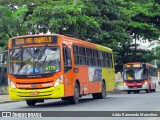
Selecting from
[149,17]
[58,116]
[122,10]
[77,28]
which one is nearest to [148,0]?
[149,17]

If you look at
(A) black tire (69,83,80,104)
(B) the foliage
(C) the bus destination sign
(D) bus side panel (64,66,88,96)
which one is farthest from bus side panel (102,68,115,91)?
(C) the bus destination sign

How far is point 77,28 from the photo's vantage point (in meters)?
34.5

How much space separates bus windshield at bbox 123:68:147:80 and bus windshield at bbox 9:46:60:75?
2231 centimetres

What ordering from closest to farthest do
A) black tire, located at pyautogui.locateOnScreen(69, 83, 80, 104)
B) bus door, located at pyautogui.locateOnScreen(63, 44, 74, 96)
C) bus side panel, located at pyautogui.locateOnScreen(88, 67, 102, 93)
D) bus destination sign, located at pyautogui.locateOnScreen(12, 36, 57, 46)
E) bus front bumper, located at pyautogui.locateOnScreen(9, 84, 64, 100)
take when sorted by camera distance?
bus front bumper, located at pyautogui.locateOnScreen(9, 84, 64, 100) → bus door, located at pyautogui.locateOnScreen(63, 44, 74, 96) → bus destination sign, located at pyautogui.locateOnScreen(12, 36, 57, 46) → black tire, located at pyautogui.locateOnScreen(69, 83, 80, 104) → bus side panel, located at pyautogui.locateOnScreen(88, 67, 102, 93)

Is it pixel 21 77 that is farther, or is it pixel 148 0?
pixel 148 0

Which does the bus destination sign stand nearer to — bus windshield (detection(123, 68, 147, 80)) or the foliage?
the foliage

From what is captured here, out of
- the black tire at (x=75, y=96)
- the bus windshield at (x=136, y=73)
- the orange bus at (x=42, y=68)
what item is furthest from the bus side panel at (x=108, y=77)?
the bus windshield at (x=136, y=73)

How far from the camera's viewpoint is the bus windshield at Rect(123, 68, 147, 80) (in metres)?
41.1

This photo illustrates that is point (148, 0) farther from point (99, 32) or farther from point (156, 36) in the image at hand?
point (99, 32)

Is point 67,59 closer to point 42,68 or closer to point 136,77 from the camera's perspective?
point 42,68

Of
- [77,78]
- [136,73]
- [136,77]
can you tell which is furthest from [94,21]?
[77,78]

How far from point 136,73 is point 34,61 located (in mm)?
22878

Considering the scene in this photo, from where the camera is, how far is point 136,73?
4122cm

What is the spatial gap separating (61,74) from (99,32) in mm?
18750
